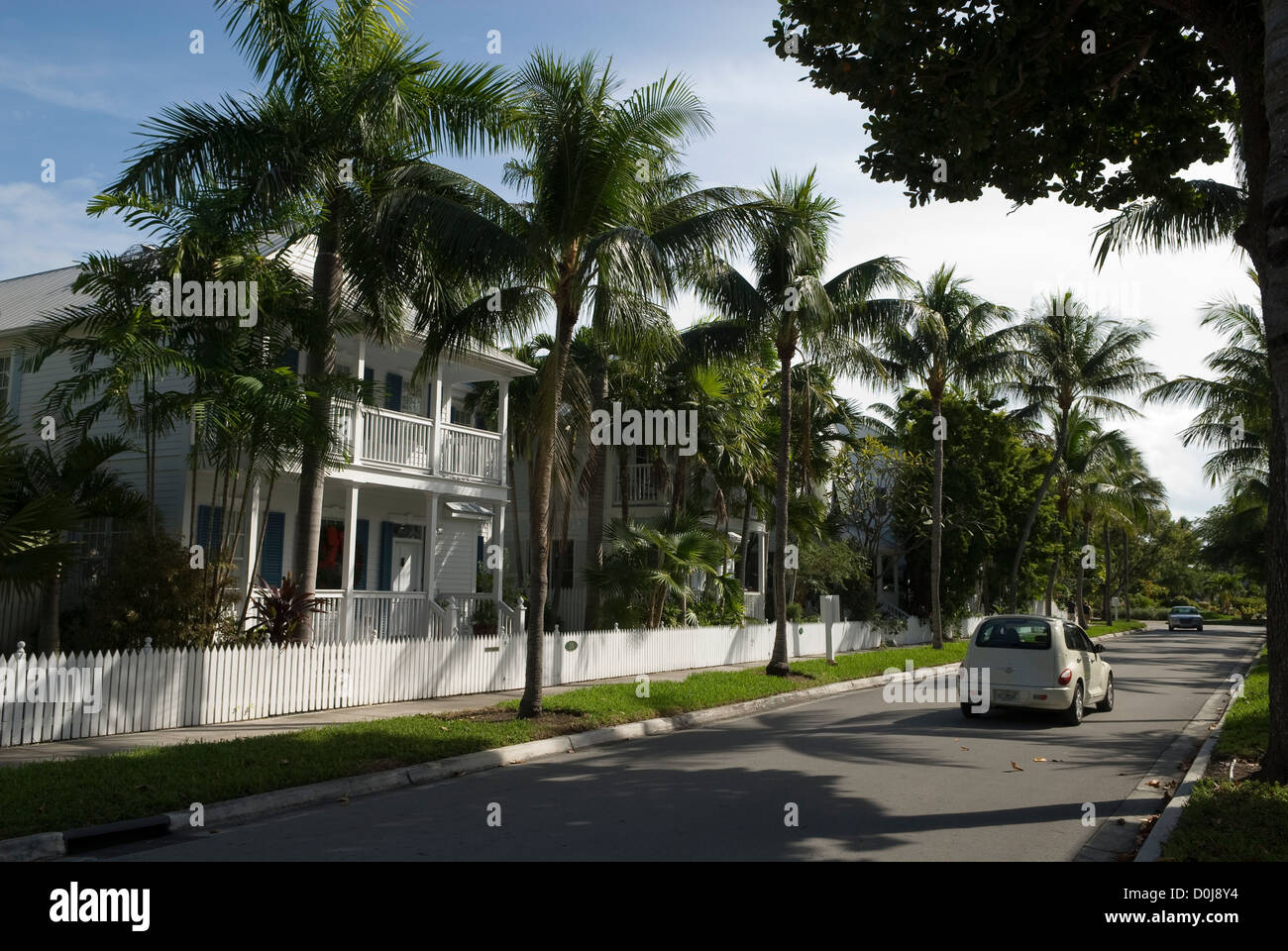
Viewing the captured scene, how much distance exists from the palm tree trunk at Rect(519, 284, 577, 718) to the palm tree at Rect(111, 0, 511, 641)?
2804mm

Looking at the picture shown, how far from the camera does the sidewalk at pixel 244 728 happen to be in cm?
1034

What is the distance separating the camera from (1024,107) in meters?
11.3

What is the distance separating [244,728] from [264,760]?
109 inches

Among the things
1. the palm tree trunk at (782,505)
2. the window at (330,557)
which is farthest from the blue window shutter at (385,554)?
the palm tree trunk at (782,505)

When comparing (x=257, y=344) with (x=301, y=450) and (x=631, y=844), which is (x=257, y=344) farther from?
(x=631, y=844)

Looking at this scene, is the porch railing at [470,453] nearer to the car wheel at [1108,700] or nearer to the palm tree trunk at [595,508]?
the palm tree trunk at [595,508]

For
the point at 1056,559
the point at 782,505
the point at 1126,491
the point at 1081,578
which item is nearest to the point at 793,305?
the point at 782,505

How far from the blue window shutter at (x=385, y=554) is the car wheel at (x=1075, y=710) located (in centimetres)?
1451

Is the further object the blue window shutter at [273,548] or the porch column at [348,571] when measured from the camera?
the blue window shutter at [273,548]

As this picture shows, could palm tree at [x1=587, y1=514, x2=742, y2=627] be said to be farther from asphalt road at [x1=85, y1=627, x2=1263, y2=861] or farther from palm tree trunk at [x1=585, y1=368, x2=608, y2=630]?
asphalt road at [x1=85, y1=627, x2=1263, y2=861]

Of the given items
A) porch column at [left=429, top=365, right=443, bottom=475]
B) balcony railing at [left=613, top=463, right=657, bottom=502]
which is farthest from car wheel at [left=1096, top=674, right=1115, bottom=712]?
balcony railing at [left=613, top=463, right=657, bottom=502]

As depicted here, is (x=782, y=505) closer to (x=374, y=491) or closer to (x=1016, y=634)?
(x=1016, y=634)

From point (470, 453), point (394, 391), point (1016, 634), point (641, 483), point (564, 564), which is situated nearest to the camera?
point (1016, 634)

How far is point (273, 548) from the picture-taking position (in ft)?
65.0
